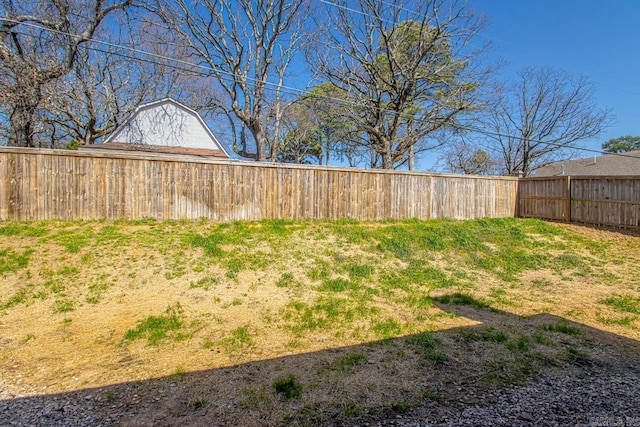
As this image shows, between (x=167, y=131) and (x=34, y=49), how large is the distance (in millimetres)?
4586

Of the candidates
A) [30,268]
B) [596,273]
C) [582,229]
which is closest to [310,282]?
[30,268]

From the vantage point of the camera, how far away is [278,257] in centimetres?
614

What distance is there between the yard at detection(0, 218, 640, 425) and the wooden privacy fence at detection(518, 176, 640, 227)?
2812mm

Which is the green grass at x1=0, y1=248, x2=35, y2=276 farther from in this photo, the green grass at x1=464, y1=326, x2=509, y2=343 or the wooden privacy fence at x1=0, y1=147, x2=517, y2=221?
the green grass at x1=464, y1=326, x2=509, y2=343

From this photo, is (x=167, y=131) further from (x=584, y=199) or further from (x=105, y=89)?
(x=584, y=199)

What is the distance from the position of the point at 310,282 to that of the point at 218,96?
15708mm

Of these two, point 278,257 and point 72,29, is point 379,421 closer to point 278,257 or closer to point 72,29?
point 278,257

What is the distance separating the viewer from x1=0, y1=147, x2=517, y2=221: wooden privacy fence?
245 inches

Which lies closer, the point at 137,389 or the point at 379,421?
the point at 379,421

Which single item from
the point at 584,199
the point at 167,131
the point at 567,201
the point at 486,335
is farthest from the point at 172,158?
the point at 584,199

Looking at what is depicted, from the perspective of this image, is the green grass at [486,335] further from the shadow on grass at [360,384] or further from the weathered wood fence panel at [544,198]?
the weathered wood fence panel at [544,198]

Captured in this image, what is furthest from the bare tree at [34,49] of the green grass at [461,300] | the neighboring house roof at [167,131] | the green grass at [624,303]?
the green grass at [624,303]

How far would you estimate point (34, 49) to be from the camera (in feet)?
32.6

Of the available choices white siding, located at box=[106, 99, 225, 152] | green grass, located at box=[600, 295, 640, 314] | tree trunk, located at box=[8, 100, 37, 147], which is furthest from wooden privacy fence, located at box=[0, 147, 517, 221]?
white siding, located at box=[106, 99, 225, 152]
